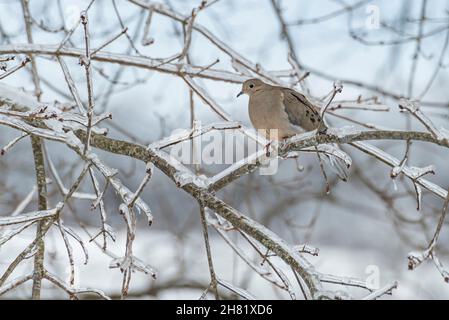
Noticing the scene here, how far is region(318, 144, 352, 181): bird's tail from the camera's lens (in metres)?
2.37

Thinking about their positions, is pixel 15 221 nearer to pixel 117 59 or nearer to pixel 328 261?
pixel 117 59

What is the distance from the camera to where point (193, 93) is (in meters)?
3.16

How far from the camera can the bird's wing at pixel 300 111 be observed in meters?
2.99

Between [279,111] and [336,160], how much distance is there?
1.79 ft

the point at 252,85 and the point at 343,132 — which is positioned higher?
the point at 252,85

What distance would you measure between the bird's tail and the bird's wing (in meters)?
0.23

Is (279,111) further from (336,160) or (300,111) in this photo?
(336,160)

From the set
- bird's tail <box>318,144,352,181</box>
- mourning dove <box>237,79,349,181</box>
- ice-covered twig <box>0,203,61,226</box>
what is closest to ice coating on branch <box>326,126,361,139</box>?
bird's tail <box>318,144,352,181</box>

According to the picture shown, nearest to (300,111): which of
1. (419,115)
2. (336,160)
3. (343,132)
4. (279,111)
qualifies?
(279,111)

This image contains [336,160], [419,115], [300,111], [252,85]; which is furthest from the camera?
[252,85]

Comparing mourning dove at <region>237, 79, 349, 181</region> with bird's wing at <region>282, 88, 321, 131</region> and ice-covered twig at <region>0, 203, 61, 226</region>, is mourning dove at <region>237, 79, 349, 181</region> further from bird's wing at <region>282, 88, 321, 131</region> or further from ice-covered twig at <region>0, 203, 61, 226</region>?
ice-covered twig at <region>0, 203, 61, 226</region>

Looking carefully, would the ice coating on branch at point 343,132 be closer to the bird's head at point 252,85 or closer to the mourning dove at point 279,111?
the mourning dove at point 279,111

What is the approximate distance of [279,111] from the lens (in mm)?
3148

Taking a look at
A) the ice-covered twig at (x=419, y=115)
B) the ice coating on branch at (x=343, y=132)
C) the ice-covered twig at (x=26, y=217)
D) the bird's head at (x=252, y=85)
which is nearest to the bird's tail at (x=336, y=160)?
the ice coating on branch at (x=343, y=132)
